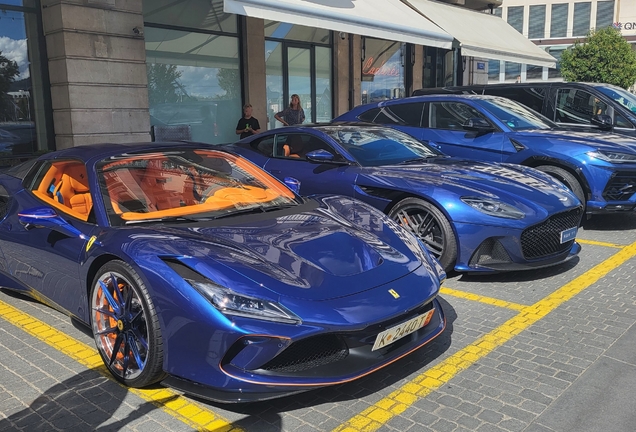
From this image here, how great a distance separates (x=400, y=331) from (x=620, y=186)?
4787 mm

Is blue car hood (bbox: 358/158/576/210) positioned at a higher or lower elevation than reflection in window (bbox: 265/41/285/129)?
lower

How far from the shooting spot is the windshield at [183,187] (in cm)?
360

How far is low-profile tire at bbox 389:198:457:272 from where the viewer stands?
4.73m

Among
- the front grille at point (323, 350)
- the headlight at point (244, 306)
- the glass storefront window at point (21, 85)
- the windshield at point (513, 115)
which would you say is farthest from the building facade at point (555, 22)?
the headlight at point (244, 306)

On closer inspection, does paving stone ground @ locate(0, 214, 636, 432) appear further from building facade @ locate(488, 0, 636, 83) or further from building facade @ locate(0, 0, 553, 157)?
building facade @ locate(488, 0, 636, 83)

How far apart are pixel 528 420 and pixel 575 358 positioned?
0.85 m

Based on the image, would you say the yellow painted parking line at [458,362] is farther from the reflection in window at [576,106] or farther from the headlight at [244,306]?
the reflection in window at [576,106]

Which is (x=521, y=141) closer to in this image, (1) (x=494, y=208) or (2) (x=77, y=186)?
(1) (x=494, y=208)

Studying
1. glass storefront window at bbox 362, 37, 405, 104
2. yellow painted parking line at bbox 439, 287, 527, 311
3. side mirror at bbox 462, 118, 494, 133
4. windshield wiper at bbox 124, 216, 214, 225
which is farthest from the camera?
glass storefront window at bbox 362, 37, 405, 104

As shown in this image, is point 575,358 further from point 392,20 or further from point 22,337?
point 392,20

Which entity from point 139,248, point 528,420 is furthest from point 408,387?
point 139,248

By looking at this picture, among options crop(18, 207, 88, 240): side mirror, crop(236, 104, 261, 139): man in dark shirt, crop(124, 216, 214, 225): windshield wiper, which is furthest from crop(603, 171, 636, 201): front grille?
crop(236, 104, 261, 139): man in dark shirt

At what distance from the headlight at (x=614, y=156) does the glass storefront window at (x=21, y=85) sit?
314 inches

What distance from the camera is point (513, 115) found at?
7574mm
